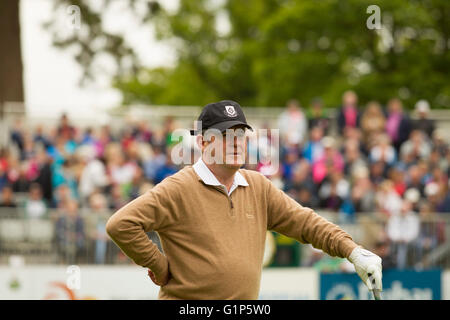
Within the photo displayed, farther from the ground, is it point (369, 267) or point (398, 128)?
point (398, 128)

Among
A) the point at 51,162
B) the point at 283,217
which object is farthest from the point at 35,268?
the point at 283,217

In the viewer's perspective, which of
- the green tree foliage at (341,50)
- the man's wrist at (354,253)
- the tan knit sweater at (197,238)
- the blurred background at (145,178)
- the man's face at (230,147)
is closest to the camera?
the tan knit sweater at (197,238)

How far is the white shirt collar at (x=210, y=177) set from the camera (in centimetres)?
454

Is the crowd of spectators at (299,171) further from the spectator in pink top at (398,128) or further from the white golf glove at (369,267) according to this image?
the white golf glove at (369,267)

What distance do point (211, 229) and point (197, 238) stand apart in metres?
0.09

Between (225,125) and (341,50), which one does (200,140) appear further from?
(341,50)

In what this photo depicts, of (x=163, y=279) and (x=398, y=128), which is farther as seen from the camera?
(x=398, y=128)

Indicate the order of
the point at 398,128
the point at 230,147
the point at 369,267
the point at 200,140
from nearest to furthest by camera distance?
the point at 369,267 < the point at 230,147 < the point at 200,140 < the point at 398,128

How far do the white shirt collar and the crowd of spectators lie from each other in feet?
28.1

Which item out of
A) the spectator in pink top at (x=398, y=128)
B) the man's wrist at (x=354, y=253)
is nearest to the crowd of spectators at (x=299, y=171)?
the spectator in pink top at (x=398, y=128)

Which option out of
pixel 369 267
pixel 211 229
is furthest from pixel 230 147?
pixel 369 267

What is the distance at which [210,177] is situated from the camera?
15.0 ft

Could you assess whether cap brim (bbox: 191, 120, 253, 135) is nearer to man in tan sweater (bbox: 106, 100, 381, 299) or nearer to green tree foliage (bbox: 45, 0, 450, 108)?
man in tan sweater (bbox: 106, 100, 381, 299)
